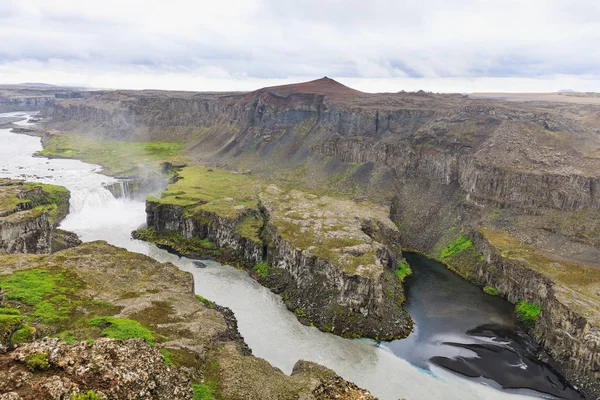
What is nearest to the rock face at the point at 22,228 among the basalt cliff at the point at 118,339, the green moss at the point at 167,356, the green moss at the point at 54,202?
the basalt cliff at the point at 118,339

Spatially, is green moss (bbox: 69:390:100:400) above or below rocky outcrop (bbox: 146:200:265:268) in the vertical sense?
above

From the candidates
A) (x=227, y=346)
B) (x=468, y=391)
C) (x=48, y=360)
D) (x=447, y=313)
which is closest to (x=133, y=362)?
(x=48, y=360)

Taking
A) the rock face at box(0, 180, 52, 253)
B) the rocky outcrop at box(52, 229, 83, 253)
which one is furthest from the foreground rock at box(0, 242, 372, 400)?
the rocky outcrop at box(52, 229, 83, 253)

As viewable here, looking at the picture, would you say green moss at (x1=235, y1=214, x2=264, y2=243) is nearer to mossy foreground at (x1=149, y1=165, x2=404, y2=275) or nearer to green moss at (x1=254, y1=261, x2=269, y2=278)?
mossy foreground at (x1=149, y1=165, x2=404, y2=275)

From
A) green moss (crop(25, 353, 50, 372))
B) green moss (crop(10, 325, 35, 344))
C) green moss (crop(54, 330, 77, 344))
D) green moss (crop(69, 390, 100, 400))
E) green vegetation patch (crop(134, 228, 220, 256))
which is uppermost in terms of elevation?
green moss (crop(25, 353, 50, 372))

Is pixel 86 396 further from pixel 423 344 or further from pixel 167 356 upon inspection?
pixel 423 344

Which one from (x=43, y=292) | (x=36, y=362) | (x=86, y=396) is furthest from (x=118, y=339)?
(x=43, y=292)
